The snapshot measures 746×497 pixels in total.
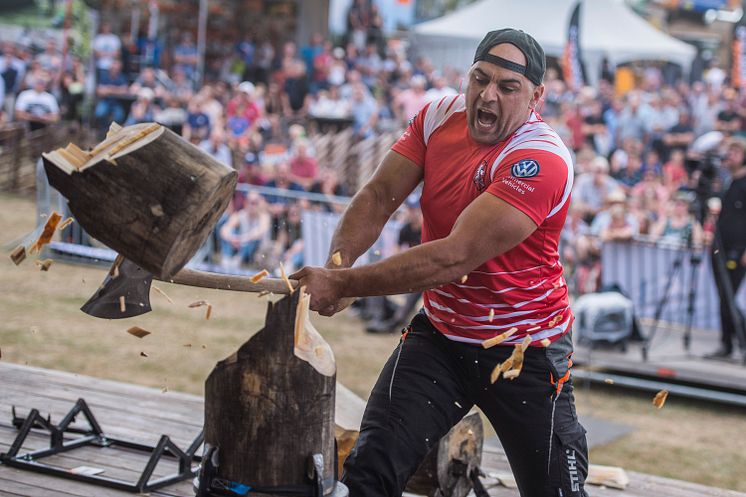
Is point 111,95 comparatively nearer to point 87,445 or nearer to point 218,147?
point 218,147

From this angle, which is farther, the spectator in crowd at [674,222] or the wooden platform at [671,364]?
the spectator in crowd at [674,222]

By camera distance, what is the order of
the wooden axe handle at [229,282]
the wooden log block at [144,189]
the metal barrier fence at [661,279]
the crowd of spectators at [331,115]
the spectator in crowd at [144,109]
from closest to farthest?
the wooden log block at [144,189] → the wooden axe handle at [229,282] → the metal barrier fence at [661,279] → the crowd of spectators at [331,115] → the spectator in crowd at [144,109]

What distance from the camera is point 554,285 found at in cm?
360

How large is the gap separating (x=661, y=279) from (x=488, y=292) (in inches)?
264

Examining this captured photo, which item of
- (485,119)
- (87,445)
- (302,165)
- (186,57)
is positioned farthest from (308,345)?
(186,57)

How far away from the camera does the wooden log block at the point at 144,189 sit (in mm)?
2826

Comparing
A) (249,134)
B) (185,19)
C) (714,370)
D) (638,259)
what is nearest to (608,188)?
(638,259)

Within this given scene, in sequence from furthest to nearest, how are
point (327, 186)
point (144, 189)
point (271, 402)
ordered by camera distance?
1. point (327, 186)
2. point (271, 402)
3. point (144, 189)

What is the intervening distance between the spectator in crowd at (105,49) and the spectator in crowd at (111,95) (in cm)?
16

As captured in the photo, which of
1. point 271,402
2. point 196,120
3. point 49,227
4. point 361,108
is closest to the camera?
point 271,402

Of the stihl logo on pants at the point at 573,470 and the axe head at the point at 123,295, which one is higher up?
the axe head at the point at 123,295

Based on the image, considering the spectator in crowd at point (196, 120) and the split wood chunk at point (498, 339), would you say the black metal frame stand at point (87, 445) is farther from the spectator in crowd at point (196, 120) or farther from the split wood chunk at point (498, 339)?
the spectator in crowd at point (196, 120)

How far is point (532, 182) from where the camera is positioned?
132 inches

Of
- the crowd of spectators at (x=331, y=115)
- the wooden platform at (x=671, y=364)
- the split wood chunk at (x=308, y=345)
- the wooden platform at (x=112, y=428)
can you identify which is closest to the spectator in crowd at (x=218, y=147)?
the crowd of spectators at (x=331, y=115)
